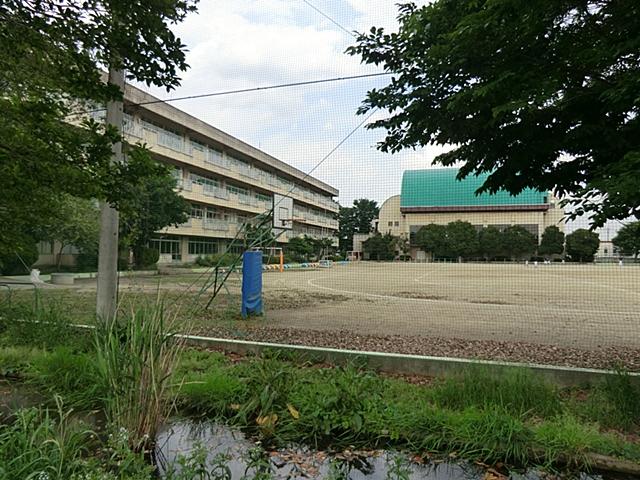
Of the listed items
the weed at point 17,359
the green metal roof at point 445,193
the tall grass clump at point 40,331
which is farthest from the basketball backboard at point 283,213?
the weed at point 17,359

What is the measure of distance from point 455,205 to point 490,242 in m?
1.50

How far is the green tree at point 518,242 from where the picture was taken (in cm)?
640

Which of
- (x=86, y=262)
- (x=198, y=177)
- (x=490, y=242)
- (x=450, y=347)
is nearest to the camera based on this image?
(x=450, y=347)

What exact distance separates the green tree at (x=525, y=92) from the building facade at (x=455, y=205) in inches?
40.2

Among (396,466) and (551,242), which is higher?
(551,242)

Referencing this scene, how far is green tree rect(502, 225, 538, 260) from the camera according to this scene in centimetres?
640

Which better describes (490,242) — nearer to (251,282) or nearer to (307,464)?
(251,282)

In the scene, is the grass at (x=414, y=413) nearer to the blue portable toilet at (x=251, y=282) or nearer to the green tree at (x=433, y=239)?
the green tree at (x=433, y=239)

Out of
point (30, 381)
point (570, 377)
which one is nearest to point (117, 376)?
point (30, 381)

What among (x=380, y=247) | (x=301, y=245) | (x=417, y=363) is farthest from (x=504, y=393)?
(x=301, y=245)

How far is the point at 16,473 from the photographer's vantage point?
189cm

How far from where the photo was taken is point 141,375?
2.55 metres

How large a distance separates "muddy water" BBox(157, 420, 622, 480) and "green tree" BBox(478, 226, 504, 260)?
436cm

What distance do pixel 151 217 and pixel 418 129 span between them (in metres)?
18.8
